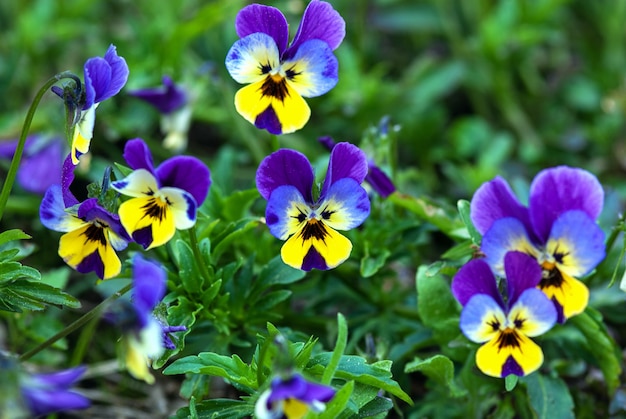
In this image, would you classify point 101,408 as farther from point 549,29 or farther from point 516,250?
point 549,29

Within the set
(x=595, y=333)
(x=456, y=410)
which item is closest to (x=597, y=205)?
(x=595, y=333)

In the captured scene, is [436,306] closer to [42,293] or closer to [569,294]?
[569,294]

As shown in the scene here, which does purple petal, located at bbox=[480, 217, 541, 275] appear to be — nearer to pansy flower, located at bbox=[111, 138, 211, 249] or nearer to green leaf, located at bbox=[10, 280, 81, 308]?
pansy flower, located at bbox=[111, 138, 211, 249]

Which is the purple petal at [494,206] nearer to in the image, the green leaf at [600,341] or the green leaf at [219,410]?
the green leaf at [600,341]

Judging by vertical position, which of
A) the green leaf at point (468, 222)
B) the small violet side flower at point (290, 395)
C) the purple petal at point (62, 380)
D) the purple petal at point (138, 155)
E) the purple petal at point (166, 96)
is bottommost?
the small violet side flower at point (290, 395)

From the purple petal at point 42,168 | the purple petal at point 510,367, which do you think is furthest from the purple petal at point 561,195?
the purple petal at point 42,168

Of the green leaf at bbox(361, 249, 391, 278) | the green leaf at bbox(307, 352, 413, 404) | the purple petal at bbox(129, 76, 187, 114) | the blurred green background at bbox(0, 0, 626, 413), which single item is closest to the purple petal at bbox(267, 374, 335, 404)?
the green leaf at bbox(307, 352, 413, 404)
